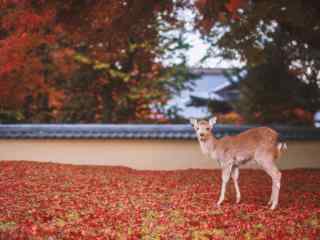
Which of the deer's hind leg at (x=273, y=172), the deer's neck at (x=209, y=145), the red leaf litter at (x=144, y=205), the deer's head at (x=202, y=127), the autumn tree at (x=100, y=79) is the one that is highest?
the autumn tree at (x=100, y=79)

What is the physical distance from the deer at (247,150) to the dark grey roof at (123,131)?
4287 mm

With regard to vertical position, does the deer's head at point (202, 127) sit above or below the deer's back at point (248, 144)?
above

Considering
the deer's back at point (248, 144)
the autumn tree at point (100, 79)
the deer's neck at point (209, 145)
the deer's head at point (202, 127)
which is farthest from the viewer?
the autumn tree at point (100, 79)

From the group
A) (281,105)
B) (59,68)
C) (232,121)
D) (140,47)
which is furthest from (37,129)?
(232,121)

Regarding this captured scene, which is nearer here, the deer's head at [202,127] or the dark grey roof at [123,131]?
the deer's head at [202,127]

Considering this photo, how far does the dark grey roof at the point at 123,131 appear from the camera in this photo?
13570 mm

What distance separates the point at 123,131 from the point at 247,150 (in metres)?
5.40

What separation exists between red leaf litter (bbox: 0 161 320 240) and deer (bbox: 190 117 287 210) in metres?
0.42

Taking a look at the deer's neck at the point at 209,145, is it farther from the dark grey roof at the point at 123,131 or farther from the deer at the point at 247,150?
the dark grey roof at the point at 123,131

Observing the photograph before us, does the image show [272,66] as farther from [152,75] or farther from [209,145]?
[209,145]

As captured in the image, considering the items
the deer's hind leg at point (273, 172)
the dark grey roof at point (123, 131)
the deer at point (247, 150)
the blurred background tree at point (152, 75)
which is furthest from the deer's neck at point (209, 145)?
the blurred background tree at point (152, 75)

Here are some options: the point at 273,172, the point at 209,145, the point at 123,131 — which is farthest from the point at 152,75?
the point at 273,172

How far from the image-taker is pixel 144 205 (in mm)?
9055

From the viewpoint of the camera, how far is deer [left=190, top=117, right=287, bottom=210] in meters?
8.77
